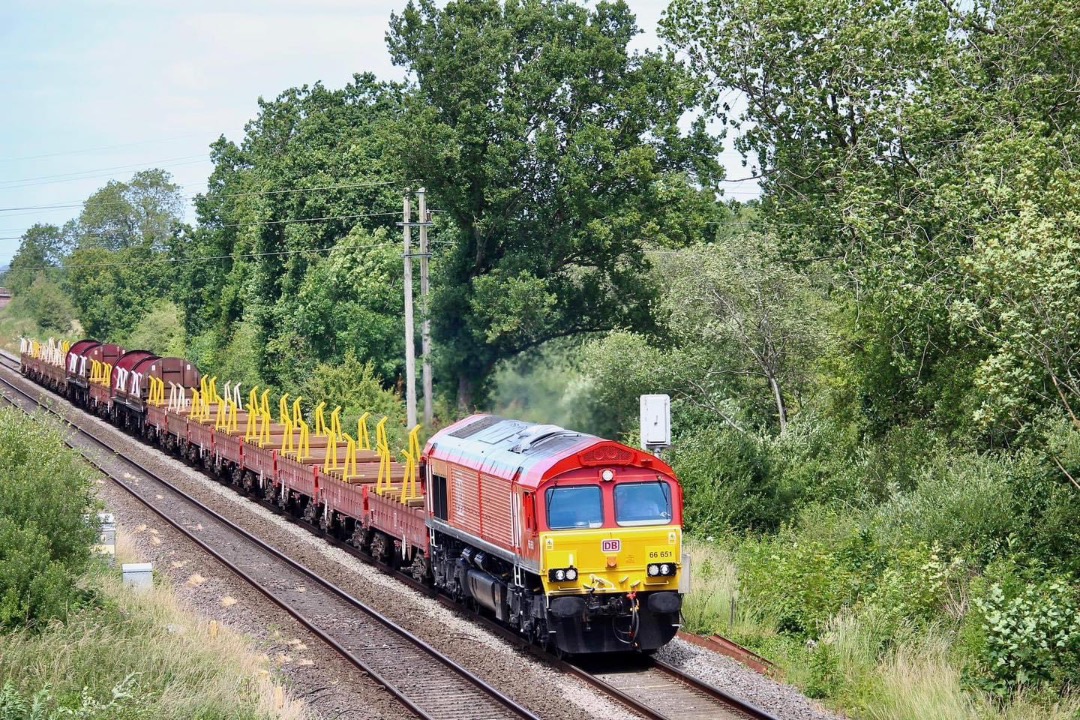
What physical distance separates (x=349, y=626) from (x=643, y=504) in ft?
16.6

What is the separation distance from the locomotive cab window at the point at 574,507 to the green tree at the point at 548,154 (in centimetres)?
2194

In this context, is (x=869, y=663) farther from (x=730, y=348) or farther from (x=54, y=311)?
(x=54, y=311)

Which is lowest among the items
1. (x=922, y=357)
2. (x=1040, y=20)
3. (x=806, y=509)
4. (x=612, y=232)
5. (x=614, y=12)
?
(x=806, y=509)

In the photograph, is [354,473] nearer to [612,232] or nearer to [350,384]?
[612,232]

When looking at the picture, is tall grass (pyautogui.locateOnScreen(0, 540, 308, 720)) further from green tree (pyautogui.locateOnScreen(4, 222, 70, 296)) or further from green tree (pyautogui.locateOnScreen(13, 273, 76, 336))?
green tree (pyautogui.locateOnScreen(4, 222, 70, 296))

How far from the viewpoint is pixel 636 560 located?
15.1 meters

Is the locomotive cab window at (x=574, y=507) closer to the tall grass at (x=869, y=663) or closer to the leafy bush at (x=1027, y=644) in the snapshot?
the tall grass at (x=869, y=663)

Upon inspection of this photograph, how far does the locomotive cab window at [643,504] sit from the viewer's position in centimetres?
1530

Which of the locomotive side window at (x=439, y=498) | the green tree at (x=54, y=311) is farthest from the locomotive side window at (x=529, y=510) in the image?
the green tree at (x=54, y=311)

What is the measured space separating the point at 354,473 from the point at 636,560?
10.4m

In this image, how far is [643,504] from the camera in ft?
50.6

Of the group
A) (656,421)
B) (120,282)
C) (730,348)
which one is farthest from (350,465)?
(120,282)

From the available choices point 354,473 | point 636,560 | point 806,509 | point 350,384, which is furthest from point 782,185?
point 350,384

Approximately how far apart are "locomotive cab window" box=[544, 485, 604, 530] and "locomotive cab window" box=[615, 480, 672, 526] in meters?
0.28
